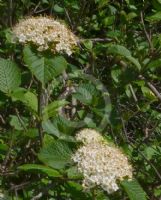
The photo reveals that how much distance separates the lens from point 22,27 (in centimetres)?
194

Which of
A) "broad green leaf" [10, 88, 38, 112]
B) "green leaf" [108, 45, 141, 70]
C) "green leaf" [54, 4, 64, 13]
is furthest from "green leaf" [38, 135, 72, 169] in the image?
"green leaf" [54, 4, 64, 13]

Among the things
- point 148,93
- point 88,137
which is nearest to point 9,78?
point 88,137

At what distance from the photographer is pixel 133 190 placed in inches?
69.4

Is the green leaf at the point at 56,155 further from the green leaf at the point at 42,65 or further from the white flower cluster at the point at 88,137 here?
the green leaf at the point at 42,65

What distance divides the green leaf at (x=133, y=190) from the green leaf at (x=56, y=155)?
178 mm

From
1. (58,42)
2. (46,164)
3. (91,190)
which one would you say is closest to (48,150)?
(46,164)

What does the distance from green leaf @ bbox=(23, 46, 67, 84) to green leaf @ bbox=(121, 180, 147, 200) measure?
0.38 meters

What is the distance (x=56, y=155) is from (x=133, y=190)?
9.5 inches

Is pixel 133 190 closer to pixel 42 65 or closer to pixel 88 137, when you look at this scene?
pixel 88 137

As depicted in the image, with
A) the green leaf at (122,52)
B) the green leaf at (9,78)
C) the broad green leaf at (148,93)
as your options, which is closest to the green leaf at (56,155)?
the green leaf at (9,78)

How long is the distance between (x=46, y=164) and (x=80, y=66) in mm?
1391

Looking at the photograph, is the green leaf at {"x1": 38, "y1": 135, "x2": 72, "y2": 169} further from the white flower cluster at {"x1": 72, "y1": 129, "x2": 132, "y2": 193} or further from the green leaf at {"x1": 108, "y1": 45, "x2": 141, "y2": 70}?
the green leaf at {"x1": 108, "y1": 45, "x2": 141, "y2": 70}

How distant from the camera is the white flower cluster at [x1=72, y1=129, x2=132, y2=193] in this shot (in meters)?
1.70

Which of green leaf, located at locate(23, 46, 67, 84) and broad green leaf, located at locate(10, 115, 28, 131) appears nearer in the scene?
green leaf, located at locate(23, 46, 67, 84)
